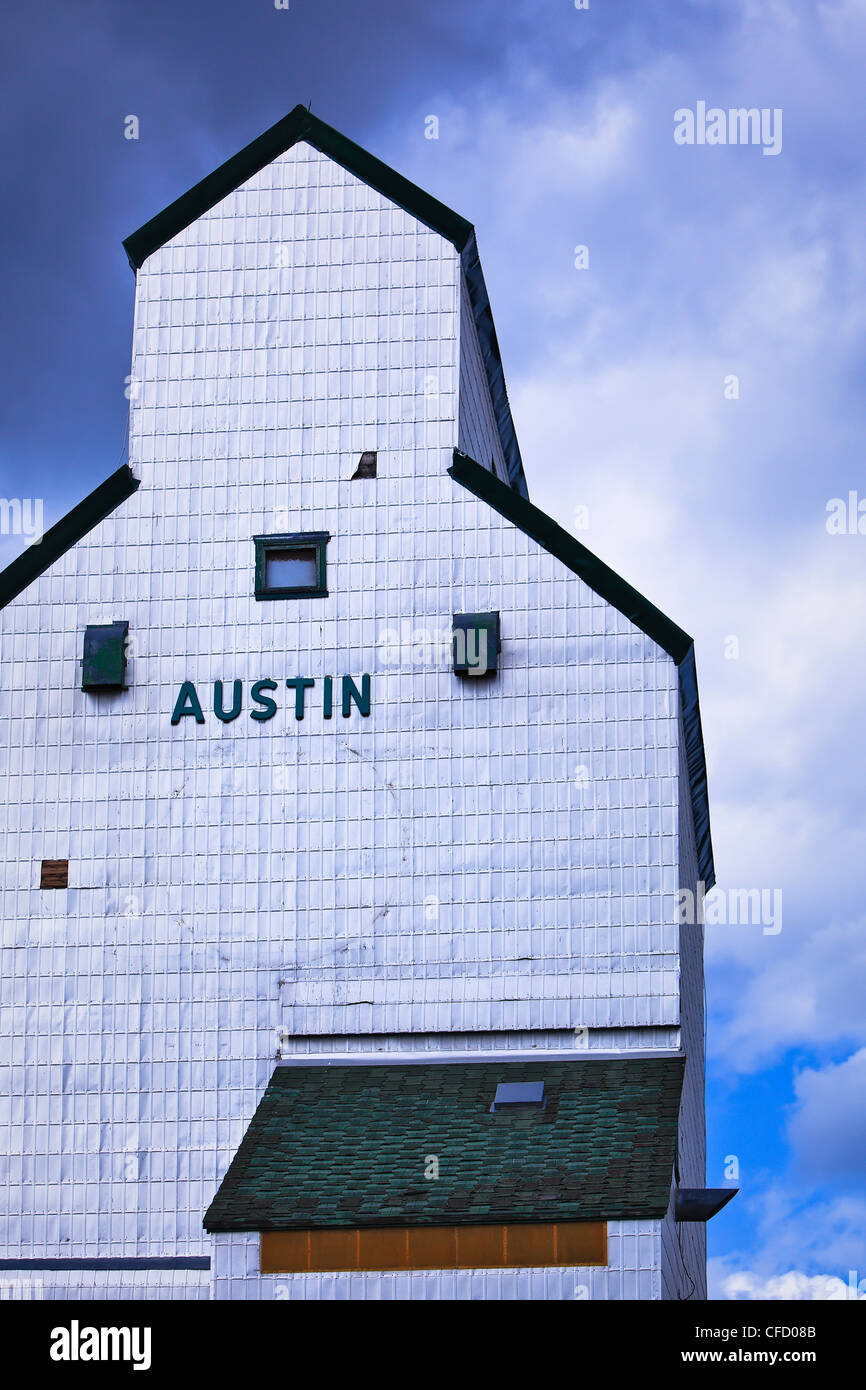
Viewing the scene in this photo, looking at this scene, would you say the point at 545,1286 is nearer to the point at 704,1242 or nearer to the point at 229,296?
the point at 704,1242

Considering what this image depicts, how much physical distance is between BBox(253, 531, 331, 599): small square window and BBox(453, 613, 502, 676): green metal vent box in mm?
2921

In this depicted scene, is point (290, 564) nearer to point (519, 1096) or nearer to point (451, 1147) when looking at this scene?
point (519, 1096)

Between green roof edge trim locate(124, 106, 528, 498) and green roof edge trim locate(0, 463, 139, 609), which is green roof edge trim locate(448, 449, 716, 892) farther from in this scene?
green roof edge trim locate(0, 463, 139, 609)

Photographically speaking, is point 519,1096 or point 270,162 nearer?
point 519,1096

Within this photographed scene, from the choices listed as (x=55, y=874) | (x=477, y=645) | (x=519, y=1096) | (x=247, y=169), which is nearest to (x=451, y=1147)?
(x=519, y=1096)

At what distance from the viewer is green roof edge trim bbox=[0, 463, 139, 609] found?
38.7 metres

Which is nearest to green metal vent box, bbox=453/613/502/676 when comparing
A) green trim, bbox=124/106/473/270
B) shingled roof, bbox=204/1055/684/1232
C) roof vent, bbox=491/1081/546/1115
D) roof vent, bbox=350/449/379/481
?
roof vent, bbox=350/449/379/481

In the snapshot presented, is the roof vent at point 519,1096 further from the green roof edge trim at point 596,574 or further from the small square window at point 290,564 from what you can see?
the small square window at point 290,564

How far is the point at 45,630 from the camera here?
38406 mm

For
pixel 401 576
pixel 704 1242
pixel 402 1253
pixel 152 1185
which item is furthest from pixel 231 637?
pixel 704 1242

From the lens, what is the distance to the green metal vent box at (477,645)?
3662 cm

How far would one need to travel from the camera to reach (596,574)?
37062 mm

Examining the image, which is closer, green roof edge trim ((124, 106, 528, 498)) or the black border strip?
the black border strip

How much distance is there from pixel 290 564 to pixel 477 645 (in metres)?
4.09
